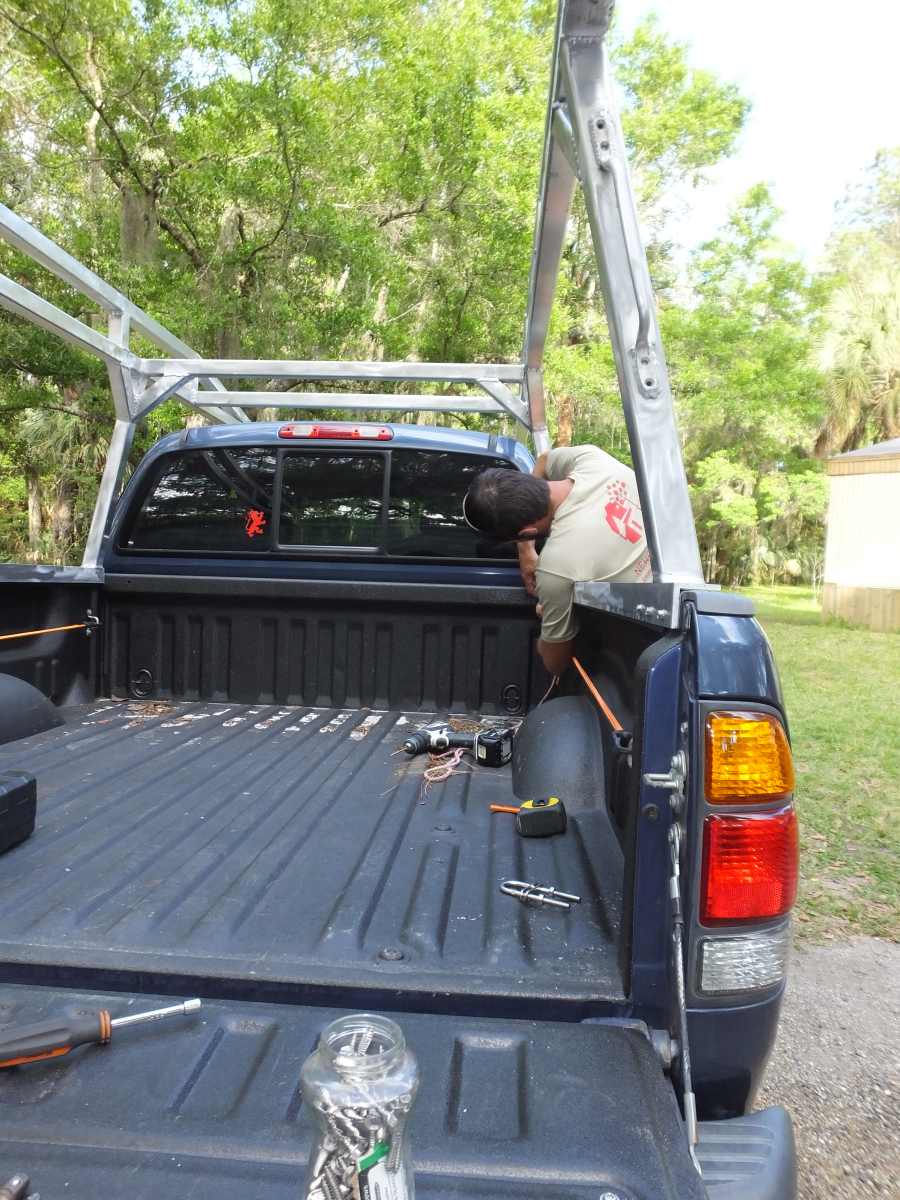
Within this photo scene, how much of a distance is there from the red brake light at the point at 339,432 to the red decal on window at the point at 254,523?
40 cm

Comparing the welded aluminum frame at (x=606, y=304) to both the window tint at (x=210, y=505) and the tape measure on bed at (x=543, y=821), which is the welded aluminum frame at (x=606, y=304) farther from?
the tape measure on bed at (x=543, y=821)

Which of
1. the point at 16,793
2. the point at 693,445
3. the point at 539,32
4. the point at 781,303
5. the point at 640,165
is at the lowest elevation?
the point at 16,793

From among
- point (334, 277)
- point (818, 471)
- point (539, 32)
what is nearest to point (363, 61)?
point (334, 277)

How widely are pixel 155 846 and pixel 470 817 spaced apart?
0.92 metres

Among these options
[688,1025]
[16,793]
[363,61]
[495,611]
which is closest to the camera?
[688,1025]

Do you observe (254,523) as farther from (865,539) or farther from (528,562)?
(865,539)

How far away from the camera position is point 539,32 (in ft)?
61.4

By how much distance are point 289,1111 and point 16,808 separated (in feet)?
4.32

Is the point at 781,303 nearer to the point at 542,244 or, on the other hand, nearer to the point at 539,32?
the point at 539,32

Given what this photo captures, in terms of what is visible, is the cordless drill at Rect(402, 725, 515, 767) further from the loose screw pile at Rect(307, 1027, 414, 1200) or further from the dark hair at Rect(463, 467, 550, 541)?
the loose screw pile at Rect(307, 1027, 414, 1200)

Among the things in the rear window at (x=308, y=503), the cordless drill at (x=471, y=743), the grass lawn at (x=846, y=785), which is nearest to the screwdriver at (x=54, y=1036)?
the cordless drill at (x=471, y=743)

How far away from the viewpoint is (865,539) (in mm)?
17641

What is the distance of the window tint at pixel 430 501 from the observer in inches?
162

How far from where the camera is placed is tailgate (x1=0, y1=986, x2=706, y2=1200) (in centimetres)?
116
